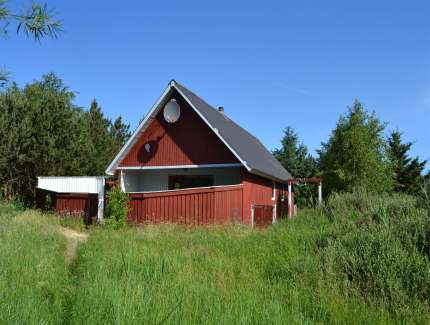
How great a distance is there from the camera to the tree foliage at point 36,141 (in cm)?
2429

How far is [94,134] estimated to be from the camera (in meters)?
41.9

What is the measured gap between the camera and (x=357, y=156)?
25.7 meters

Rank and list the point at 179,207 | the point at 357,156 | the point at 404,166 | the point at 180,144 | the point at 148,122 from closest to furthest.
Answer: the point at 179,207 < the point at 180,144 < the point at 148,122 < the point at 357,156 < the point at 404,166

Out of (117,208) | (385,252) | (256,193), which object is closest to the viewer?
(385,252)

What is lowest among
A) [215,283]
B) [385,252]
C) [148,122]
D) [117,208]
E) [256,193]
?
[215,283]

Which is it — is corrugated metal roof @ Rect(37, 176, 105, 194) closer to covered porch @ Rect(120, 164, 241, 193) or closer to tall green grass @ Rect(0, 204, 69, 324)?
covered porch @ Rect(120, 164, 241, 193)

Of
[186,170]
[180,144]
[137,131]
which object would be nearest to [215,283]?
[180,144]

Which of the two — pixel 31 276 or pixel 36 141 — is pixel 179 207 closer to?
pixel 31 276

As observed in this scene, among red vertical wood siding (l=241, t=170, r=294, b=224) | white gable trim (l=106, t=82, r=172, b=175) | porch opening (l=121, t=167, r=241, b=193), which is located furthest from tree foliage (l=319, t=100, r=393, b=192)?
white gable trim (l=106, t=82, r=172, b=175)

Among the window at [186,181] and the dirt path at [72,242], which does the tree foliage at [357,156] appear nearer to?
the window at [186,181]

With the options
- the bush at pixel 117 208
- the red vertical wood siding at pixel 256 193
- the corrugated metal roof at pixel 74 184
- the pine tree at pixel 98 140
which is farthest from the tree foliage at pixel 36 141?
the red vertical wood siding at pixel 256 193

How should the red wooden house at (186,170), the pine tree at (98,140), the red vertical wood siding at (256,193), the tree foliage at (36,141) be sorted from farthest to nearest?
the pine tree at (98,140) < the tree foliage at (36,141) < the red vertical wood siding at (256,193) < the red wooden house at (186,170)

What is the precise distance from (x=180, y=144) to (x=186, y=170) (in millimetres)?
1975

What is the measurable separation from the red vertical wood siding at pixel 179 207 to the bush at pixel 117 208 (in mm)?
484
